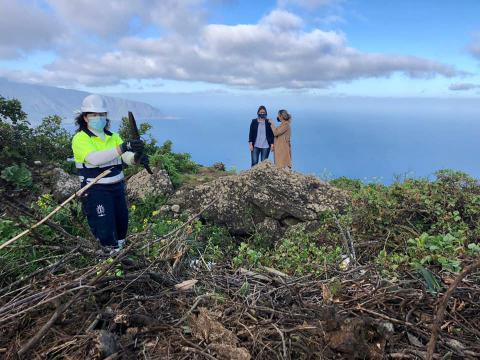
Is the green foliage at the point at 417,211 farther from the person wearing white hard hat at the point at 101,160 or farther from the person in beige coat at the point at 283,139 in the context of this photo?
the person in beige coat at the point at 283,139

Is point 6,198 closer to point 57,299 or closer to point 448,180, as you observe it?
point 57,299

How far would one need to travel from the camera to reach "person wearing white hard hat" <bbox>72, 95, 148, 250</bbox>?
16.3ft

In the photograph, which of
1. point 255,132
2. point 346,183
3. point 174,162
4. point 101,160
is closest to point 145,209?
point 174,162

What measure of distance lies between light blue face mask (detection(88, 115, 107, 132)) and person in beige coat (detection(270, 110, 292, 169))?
5836 mm

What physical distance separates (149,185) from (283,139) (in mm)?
3894

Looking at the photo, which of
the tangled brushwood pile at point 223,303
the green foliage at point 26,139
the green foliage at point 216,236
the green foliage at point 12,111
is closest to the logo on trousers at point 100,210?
the tangled brushwood pile at point 223,303

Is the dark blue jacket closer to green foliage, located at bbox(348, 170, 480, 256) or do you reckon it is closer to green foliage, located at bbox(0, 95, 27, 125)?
green foliage, located at bbox(348, 170, 480, 256)

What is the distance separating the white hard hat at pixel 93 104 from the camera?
499cm

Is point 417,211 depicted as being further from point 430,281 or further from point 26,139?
point 26,139

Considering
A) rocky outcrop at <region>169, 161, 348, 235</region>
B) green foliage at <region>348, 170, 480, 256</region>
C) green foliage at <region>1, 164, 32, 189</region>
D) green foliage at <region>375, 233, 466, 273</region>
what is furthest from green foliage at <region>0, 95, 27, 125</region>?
green foliage at <region>375, 233, 466, 273</region>

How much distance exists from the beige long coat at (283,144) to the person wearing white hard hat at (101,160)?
17.9ft

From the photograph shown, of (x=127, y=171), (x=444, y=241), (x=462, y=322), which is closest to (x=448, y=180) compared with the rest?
(x=444, y=241)

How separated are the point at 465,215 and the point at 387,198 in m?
1.14

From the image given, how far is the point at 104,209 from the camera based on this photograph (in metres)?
→ 5.21
